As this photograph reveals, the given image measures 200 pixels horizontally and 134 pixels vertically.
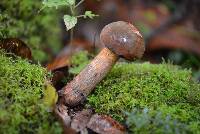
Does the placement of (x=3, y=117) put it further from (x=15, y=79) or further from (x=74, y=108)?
(x=74, y=108)

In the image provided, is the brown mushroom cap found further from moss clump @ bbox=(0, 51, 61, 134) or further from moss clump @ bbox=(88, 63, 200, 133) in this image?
moss clump @ bbox=(0, 51, 61, 134)

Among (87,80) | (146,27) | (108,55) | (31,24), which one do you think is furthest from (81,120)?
(146,27)

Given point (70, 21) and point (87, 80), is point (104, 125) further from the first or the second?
point (70, 21)

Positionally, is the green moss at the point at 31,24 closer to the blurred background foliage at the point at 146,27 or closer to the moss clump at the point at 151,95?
the blurred background foliage at the point at 146,27

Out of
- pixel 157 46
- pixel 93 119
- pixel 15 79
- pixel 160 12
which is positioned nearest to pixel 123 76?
pixel 93 119

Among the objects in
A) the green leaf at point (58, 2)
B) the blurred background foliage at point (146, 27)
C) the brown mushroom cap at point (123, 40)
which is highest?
the green leaf at point (58, 2)

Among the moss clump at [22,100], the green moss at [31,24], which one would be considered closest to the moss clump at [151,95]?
the moss clump at [22,100]
